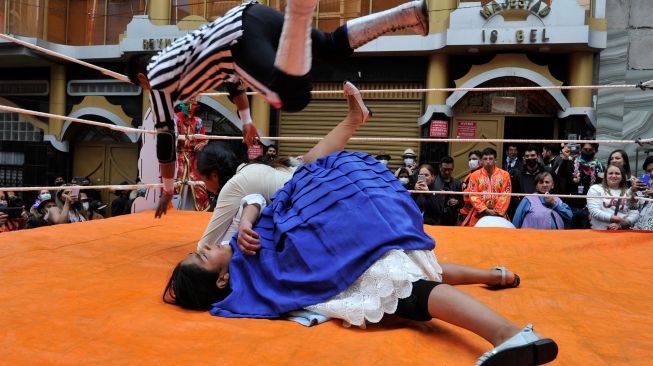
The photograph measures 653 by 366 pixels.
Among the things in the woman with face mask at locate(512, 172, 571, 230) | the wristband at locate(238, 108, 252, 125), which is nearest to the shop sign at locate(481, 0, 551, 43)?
the woman with face mask at locate(512, 172, 571, 230)

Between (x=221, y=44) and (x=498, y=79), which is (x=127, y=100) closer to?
(x=498, y=79)

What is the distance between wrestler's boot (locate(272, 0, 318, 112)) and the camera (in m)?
1.32

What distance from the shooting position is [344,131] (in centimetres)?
192

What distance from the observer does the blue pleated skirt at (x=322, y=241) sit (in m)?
1.24

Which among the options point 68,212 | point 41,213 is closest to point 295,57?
point 68,212

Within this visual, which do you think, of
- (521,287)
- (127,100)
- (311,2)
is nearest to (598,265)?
(521,287)

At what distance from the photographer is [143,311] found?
1297 mm

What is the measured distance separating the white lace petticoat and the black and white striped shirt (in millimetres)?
873

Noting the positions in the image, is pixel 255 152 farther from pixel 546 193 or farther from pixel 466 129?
pixel 546 193

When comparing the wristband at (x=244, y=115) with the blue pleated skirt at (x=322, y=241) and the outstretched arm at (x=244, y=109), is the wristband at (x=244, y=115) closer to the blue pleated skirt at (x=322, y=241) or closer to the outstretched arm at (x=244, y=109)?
the outstretched arm at (x=244, y=109)

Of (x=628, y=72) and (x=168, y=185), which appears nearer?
(x=168, y=185)

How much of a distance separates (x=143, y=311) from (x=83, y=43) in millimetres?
8407

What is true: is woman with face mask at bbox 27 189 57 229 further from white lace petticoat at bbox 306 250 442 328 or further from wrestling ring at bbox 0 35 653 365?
white lace petticoat at bbox 306 250 442 328

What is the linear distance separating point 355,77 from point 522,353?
6471 millimetres
